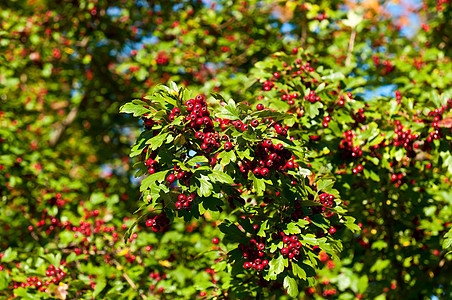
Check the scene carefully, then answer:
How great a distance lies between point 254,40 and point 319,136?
115 inches

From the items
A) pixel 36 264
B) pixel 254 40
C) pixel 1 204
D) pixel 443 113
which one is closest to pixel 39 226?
pixel 1 204

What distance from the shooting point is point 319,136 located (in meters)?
3.57

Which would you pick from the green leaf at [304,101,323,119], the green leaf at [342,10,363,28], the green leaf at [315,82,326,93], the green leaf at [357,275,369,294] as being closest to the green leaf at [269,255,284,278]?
the green leaf at [304,101,323,119]

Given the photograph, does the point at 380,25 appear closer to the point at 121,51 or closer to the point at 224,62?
the point at 224,62

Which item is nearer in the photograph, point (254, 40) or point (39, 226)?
point (39, 226)

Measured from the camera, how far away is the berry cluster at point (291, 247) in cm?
251

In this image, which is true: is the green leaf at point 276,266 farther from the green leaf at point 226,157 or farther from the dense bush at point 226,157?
the green leaf at point 226,157

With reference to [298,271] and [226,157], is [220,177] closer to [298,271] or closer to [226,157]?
[226,157]

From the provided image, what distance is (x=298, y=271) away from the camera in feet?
8.36

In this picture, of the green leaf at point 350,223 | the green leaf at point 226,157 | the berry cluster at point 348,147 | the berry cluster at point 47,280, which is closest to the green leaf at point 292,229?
the green leaf at point 350,223

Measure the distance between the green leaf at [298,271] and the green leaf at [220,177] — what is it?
0.74 meters

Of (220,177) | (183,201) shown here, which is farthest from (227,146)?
(183,201)

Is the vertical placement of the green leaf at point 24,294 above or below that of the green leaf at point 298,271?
below

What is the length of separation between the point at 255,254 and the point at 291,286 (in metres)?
0.32
